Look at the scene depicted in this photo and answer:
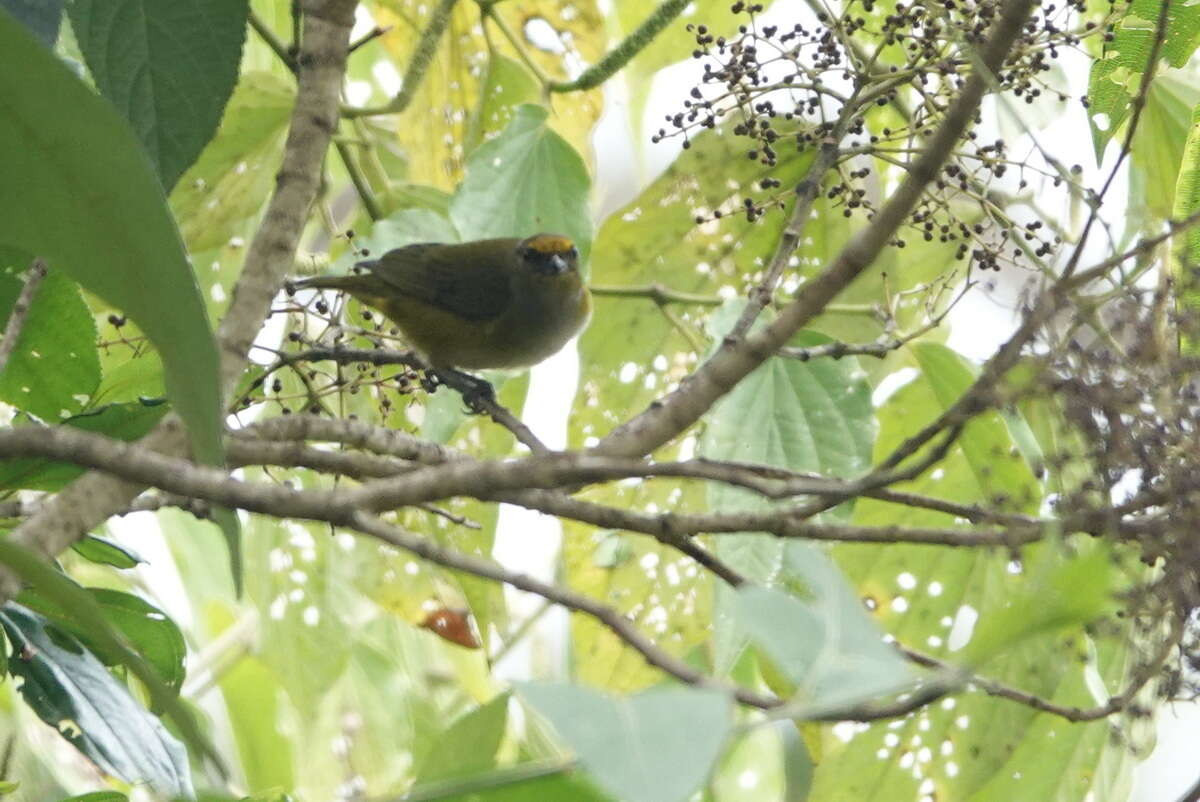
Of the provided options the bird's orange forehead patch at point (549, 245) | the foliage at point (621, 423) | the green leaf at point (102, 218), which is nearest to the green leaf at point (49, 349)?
the foliage at point (621, 423)

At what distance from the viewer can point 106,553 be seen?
1683mm

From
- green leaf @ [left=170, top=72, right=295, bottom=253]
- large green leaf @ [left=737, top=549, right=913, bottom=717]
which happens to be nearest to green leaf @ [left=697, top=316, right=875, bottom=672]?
green leaf @ [left=170, top=72, right=295, bottom=253]

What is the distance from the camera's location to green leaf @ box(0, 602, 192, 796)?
1.55 m

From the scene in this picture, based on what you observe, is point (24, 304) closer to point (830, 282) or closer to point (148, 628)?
point (148, 628)

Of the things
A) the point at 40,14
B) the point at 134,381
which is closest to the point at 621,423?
the point at 134,381

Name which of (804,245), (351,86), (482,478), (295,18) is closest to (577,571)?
(804,245)

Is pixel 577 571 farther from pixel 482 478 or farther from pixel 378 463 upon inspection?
pixel 482 478

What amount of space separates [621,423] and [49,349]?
936 mm

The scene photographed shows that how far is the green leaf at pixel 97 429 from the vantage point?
1.52 metres

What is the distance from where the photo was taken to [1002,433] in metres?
1.92

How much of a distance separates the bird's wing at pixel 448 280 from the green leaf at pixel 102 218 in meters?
2.34

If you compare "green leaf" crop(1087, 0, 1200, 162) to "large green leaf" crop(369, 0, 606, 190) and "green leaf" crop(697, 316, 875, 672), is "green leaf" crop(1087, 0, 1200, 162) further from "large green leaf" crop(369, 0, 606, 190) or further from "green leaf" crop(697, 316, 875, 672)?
"large green leaf" crop(369, 0, 606, 190)

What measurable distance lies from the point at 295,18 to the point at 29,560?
1.05 meters

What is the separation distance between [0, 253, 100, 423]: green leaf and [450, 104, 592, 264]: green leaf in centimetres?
70
